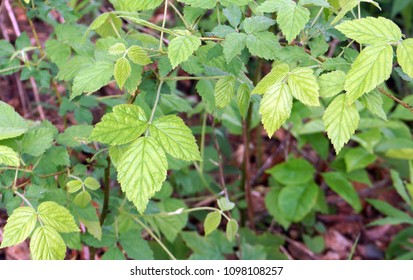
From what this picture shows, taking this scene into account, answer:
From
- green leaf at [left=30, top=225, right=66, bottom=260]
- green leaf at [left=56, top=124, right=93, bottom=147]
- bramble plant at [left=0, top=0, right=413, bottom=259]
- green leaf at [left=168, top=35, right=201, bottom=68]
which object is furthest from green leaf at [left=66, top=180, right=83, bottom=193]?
green leaf at [left=168, top=35, right=201, bottom=68]

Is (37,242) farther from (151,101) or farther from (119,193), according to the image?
(119,193)

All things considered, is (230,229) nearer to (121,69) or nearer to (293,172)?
(121,69)

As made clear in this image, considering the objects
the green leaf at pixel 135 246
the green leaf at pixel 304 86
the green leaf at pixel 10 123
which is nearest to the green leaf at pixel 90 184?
the green leaf at pixel 10 123

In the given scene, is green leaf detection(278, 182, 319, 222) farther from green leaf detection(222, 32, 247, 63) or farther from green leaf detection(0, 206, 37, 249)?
green leaf detection(0, 206, 37, 249)
